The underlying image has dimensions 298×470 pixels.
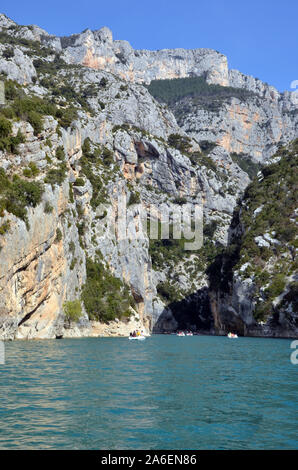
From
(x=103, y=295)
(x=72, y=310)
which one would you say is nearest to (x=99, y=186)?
(x=103, y=295)

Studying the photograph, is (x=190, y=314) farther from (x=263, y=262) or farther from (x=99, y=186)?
(x=99, y=186)

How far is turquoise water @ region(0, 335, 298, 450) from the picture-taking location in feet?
47.8

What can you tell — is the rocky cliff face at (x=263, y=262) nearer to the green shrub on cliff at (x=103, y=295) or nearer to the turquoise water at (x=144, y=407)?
the green shrub on cliff at (x=103, y=295)

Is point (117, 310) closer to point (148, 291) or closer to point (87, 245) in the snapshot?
point (87, 245)

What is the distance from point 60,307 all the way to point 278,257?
46750 mm

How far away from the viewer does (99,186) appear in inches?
3912

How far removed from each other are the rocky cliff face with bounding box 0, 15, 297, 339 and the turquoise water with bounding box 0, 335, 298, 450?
84.8ft


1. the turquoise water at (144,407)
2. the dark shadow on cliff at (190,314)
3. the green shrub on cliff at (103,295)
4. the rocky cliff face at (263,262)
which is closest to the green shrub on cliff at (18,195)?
the turquoise water at (144,407)

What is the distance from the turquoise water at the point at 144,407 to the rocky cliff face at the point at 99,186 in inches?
1017

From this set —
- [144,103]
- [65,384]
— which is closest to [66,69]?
[144,103]

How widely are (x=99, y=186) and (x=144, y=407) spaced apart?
82526mm

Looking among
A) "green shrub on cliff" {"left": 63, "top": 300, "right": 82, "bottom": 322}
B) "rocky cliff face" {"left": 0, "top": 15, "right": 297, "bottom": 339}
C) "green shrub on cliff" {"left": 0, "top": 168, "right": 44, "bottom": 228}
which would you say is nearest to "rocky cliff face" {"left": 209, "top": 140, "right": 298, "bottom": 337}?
"rocky cliff face" {"left": 0, "top": 15, "right": 297, "bottom": 339}

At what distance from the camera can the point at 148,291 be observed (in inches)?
4493

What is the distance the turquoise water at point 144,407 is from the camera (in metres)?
14.6
